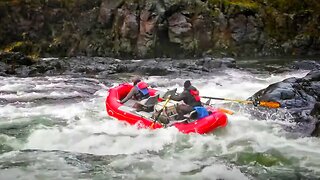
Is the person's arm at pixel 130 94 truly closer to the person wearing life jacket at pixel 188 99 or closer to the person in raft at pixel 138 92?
the person in raft at pixel 138 92

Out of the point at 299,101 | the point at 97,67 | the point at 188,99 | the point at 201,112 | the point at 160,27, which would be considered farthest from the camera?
the point at 160,27

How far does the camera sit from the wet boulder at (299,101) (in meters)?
12.5

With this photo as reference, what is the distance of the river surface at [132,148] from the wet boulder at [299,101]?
626 millimetres

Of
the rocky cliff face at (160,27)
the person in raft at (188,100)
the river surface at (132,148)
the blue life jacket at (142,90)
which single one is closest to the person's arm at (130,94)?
the blue life jacket at (142,90)

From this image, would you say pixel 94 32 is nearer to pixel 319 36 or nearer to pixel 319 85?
pixel 319 36

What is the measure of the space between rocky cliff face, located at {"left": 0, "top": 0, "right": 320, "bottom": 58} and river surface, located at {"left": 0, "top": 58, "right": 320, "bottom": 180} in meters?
16.7

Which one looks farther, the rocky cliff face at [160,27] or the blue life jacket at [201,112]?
the rocky cliff face at [160,27]

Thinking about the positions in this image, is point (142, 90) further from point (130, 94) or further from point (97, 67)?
point (97, 67)

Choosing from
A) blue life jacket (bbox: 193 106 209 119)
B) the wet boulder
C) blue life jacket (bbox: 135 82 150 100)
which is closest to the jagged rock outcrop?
the wet boulder

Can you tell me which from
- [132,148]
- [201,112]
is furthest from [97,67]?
[132,148]

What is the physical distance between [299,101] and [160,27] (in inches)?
748

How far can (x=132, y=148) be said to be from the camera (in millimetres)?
11117

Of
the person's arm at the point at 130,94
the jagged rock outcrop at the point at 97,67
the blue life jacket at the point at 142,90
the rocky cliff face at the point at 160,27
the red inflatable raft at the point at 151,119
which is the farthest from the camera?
the rocky cliff face at the point at 160,27

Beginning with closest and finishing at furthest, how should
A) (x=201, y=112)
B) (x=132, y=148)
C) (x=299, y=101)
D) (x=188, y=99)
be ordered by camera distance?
(x=132, y=148) → (x=201, y=112) → (x=188, y=99) → (x=299, y=101)
